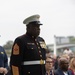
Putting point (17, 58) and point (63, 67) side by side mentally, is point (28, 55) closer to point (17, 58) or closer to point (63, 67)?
point (17, 58)

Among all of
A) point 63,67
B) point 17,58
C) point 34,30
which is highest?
point 34,30

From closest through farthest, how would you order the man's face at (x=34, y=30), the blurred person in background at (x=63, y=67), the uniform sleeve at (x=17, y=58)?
1. the uniform sleeve at (x=17, y=58)
2. the man's face at (x=34, y=30)
3. the blurred person in background at (x=63, y=67)

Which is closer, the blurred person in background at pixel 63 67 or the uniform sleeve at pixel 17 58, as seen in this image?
the uniform sleeve at pixel 17 58

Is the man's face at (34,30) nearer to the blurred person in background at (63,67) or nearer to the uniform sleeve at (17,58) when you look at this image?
the uniform sleeve at (17,58)

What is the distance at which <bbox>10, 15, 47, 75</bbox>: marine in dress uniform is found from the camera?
5496mm

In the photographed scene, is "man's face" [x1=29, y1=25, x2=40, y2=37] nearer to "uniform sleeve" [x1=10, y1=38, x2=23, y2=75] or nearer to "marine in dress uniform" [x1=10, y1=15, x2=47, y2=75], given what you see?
"marine in dress uniform" [x1=10, y1=15, x2=47, y2=75]

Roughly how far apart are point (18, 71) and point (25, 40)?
45cm

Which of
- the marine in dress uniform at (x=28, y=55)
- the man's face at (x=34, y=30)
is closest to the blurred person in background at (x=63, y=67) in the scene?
the marine in dress uniform at (x=28, y=55)

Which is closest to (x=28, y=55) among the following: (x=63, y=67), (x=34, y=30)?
(x=34, y=30)

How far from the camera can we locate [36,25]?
18.4 feet

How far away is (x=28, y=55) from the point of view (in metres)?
5.54

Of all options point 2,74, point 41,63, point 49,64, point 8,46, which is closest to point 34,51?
point 41,63

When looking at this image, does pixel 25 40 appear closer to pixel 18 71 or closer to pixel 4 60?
pixel 18 71

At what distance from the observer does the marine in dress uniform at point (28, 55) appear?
216 inches
